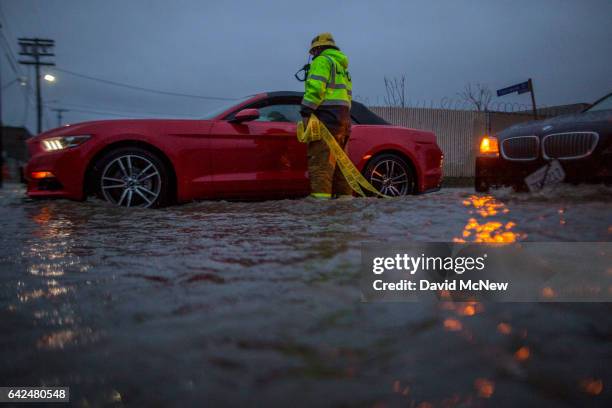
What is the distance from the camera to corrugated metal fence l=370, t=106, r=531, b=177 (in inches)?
659

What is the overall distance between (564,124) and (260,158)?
2.91 metres

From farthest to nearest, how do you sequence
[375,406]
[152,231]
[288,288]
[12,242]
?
1. [152,231]
2. [12,242]
3. [288,288]
4. [375,406]

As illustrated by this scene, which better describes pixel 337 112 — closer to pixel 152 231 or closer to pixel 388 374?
pixel 152 231

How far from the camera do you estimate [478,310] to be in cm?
100

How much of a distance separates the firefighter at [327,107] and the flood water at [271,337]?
9.23 feet

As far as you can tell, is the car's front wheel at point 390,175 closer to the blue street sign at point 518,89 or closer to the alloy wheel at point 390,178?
the alloy wheel at point 390,178

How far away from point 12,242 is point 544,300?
2.21 metres

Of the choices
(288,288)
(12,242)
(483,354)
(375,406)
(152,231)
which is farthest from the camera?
(152,231)

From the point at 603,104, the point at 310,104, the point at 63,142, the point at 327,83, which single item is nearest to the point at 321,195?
the point at 310,104

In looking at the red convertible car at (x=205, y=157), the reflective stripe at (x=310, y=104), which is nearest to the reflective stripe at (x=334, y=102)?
the reflective stripe at (x=310, y=104)

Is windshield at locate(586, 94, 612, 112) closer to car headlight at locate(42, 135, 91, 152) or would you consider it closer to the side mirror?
the side mirror

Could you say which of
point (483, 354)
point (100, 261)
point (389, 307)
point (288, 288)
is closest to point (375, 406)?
point (483, 354)

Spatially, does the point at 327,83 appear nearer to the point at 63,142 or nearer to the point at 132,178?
the point at 132,178

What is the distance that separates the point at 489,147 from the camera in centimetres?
486
